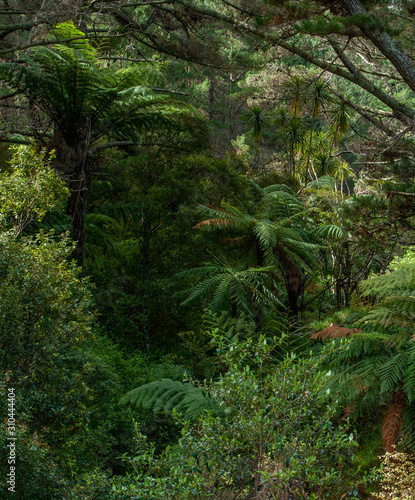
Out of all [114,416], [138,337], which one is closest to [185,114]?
[138,337]

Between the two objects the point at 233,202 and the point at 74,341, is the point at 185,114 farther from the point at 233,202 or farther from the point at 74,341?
the point at 74,341

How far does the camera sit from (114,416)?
5.01 meters

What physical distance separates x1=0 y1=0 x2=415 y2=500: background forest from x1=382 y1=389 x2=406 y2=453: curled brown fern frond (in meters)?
0.01

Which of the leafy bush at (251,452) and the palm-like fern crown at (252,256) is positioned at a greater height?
the palm-like fern crown at (252,256)

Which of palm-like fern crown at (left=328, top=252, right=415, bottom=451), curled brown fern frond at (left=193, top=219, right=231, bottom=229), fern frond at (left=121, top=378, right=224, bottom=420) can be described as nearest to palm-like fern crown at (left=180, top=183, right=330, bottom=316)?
curled brown fern frond at (left=193, top=219, right=231, bottom=229)

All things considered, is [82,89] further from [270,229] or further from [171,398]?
[171,398]

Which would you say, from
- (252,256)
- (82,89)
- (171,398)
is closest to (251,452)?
(171,398)

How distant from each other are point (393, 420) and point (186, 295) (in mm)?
4118

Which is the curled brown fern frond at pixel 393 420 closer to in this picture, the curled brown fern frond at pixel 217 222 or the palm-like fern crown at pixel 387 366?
the palm-like fern crown at pixel 387 366

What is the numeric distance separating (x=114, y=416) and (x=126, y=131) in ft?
14.3

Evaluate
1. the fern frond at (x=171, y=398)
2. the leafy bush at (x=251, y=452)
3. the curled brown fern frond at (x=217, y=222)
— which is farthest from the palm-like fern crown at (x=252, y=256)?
the leafy bush at (x=251, y=452)

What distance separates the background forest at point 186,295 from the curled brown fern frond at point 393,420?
0.05 ft

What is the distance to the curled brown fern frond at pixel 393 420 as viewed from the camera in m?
3.66

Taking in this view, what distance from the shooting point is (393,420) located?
3.75 meters
